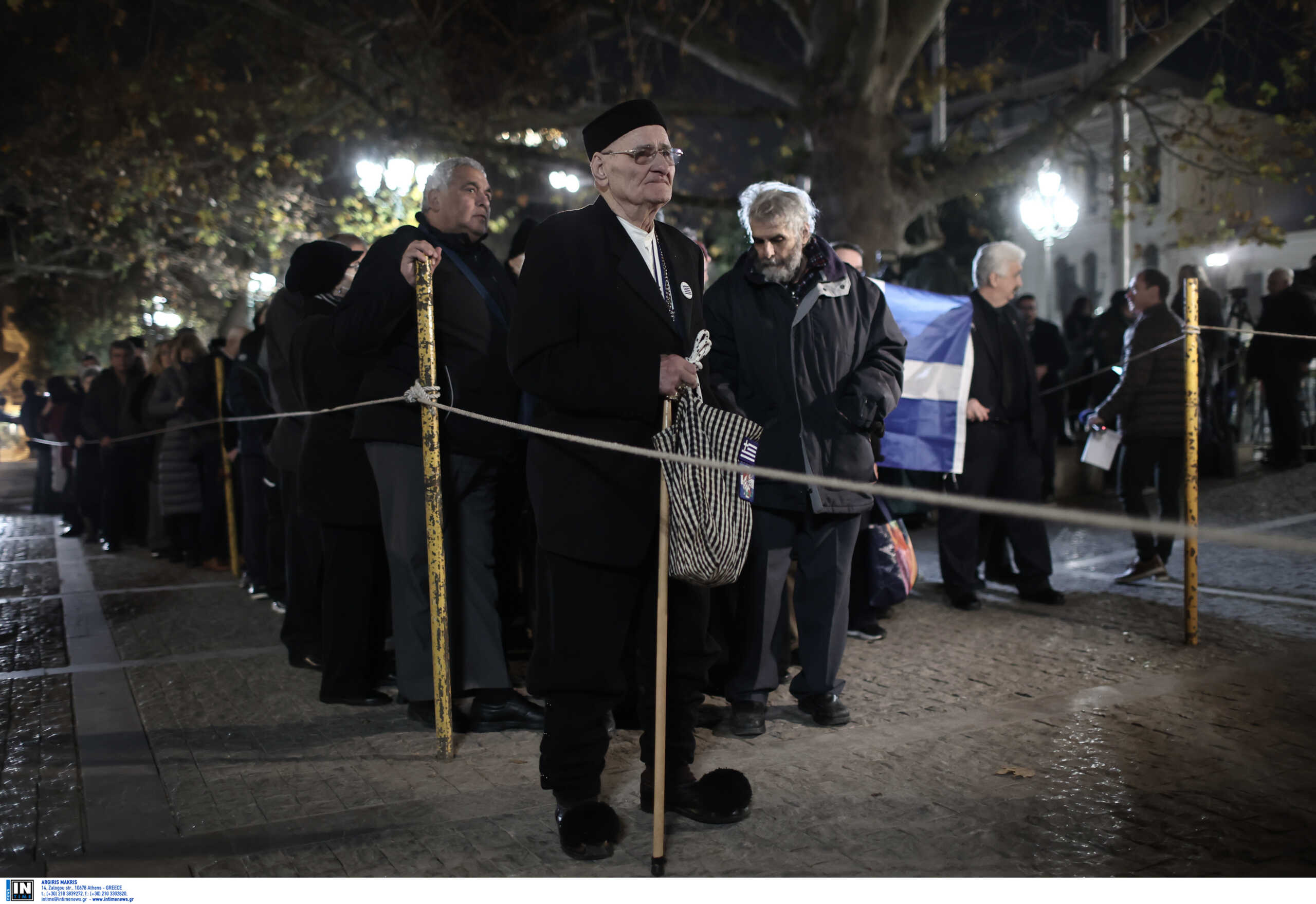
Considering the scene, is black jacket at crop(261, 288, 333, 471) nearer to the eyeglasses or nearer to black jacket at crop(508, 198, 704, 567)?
black jacket at crop(508, 198, 704, 567)

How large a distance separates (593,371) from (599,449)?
0.75ft

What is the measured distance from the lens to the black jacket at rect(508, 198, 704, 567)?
3283 mm

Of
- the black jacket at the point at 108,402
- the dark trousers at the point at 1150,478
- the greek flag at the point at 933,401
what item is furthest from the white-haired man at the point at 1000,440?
the black jacket at the point at 108,402

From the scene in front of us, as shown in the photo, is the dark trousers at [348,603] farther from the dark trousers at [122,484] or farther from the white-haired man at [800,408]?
the dark trousers at [122,484]

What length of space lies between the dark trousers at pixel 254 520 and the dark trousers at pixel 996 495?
4.69 meters

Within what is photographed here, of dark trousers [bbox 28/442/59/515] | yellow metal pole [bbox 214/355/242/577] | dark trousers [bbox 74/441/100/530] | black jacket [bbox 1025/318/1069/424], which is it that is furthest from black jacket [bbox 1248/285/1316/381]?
dark trousers [bbox 28/442/59/515]

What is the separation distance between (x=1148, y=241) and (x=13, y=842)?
43786 mm

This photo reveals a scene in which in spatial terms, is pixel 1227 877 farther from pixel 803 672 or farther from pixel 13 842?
pixel 13 842

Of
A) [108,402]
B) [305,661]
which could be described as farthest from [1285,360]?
[108,402]

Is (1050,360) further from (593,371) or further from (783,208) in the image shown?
(593,371)

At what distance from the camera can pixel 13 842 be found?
3.44 m

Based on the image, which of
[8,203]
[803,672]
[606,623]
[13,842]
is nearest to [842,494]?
[803,672]

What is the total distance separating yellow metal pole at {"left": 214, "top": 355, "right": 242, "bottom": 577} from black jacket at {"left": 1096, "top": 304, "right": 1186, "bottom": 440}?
21.0 feet

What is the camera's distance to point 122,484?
37.8 feet
